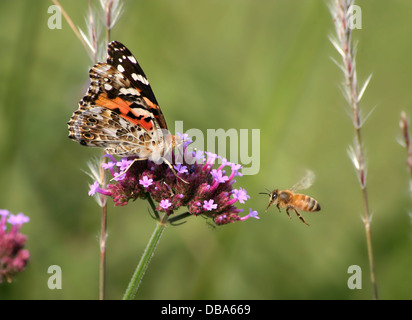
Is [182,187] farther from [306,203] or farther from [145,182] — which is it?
[306,203]

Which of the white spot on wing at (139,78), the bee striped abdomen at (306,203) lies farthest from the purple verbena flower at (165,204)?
the bee striped abdomen at (306,203)

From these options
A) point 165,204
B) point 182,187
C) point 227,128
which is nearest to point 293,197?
point 182,187

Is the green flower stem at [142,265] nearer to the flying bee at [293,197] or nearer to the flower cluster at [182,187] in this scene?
the flower cluster at [182,187]

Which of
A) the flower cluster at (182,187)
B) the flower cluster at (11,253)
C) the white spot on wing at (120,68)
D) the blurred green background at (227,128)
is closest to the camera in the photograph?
the flower cluster at (11,253)

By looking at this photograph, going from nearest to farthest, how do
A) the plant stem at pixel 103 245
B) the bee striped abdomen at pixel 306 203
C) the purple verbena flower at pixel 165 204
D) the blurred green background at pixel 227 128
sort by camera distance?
1. the plant stem at pixel 103 245
2. the purple verbena flower at pixel 165 204
3. the bee striped abdomen at pixel 306 203
4. the blurred green background at pixel 227 128

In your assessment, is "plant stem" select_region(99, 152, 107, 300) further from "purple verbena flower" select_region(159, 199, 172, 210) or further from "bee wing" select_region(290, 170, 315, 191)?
"bee wing" select_region(290, 170, 315, 191)

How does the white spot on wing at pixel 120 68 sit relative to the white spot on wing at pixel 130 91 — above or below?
above

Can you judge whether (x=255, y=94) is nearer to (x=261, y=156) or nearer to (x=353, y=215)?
(x=261, y=156)
